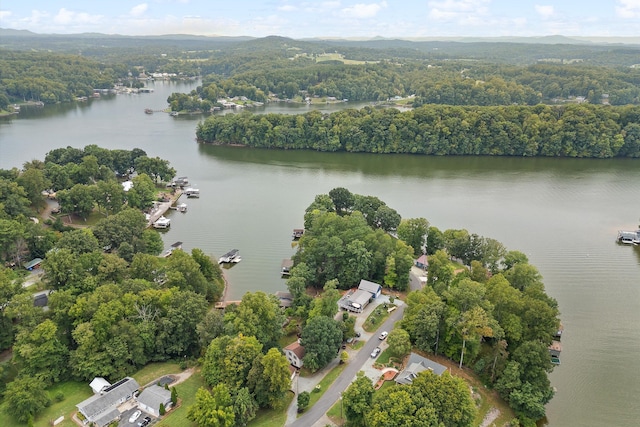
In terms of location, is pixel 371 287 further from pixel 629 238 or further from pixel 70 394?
pixel 629 238

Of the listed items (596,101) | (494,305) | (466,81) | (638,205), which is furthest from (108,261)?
(596,101)

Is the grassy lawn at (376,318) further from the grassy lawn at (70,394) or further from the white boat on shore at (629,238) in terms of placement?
the white boat on shore at (629,238)

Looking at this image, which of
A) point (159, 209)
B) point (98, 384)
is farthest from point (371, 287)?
point (159, 209)

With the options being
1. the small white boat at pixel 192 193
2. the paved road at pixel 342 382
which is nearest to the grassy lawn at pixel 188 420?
the paved road at pixel 342 382

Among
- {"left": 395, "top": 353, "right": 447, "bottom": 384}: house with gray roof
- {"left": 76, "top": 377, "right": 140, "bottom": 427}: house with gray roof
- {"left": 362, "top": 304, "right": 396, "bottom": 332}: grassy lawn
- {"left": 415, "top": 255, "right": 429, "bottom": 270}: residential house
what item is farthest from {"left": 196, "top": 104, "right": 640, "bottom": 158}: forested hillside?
{"left": 76, "top": 377, "right": 140, "bottom": 427}: house with gray roof

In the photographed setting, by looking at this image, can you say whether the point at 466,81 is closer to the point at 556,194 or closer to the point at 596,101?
the point at 596,101

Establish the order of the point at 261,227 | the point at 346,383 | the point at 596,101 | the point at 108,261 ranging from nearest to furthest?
the point at 346,383 < the point at 108,261 < the point at 261,227 < the point at 596,101

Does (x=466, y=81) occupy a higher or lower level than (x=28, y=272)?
higher
